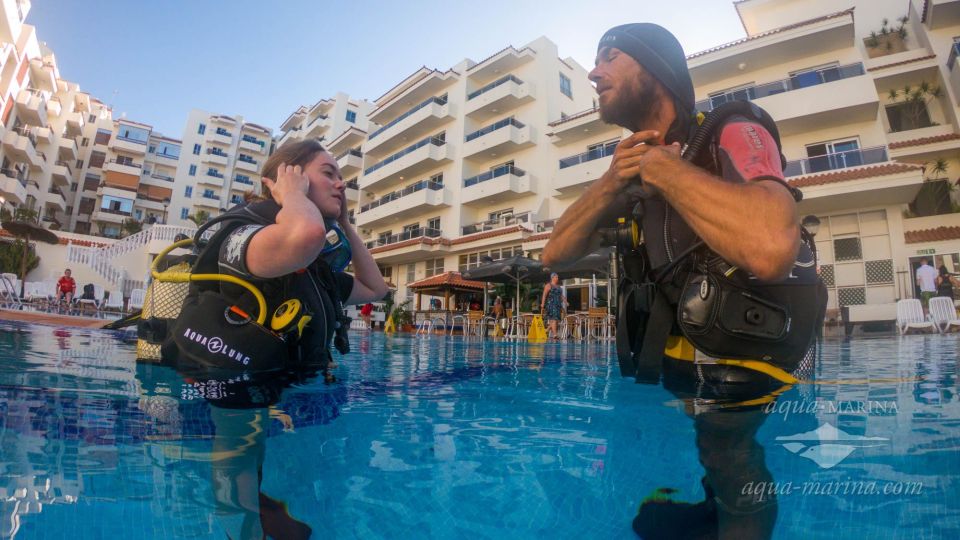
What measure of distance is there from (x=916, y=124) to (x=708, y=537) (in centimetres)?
2506

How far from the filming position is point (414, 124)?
101ft

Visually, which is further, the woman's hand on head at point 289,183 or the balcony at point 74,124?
the balcony at point 74,124

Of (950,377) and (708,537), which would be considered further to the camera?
(950,377)

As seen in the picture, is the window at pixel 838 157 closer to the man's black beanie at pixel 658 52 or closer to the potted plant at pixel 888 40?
the potted plant at pixel 888 40

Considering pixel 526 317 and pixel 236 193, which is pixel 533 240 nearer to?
pixel 526 317

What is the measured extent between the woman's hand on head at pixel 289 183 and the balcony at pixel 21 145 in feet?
139

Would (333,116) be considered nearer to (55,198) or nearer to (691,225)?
(55,198)

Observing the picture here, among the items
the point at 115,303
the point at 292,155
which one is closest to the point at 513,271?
the point at 292,155

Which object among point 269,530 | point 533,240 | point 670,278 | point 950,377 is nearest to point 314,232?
point 269,530

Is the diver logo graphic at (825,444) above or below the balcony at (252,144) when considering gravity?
below

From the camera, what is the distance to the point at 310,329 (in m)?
1.64

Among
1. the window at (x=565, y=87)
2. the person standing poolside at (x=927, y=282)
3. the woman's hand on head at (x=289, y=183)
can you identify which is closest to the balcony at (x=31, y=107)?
the window at (x=565, y=87)

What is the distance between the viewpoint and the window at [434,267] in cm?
2800

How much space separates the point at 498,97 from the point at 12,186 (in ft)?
111
